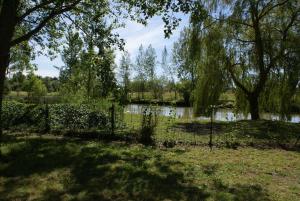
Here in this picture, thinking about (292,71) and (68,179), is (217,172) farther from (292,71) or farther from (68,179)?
(292,71)

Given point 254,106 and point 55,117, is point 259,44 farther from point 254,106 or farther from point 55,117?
point 55,117

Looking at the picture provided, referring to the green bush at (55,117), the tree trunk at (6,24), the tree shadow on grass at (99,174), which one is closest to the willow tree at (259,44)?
the green bush at (55,117)

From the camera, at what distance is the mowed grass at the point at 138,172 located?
24.5ft

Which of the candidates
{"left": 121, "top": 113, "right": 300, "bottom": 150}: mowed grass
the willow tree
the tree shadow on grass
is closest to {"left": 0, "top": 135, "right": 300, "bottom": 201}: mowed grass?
the tree shadow on grass

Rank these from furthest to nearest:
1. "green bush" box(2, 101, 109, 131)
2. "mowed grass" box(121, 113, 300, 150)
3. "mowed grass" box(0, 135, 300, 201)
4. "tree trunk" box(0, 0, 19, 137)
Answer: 1. "green bush" box(2, 101, 109, 131)
2. "mowed grass" box(121, 113, 300, 150)
3. "tree trunk" box(0, 0, 19, 137)
4. "mowed grass" box(0, 135, 300, 201)

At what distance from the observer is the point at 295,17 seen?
76.2ft

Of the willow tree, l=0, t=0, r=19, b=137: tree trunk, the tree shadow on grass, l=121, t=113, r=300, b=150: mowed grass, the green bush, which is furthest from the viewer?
the willow tree

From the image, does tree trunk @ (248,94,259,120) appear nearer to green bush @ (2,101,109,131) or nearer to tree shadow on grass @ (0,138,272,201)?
green bush @ (2,101,109,131)

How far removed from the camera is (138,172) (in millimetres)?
8992

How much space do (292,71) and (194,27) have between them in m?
6.40

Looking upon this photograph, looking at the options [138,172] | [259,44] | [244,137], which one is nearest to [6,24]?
[138,172]

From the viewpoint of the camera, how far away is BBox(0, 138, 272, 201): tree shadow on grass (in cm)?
736

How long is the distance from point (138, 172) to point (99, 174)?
0.90 meters

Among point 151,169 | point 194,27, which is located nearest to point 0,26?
point 151,169
